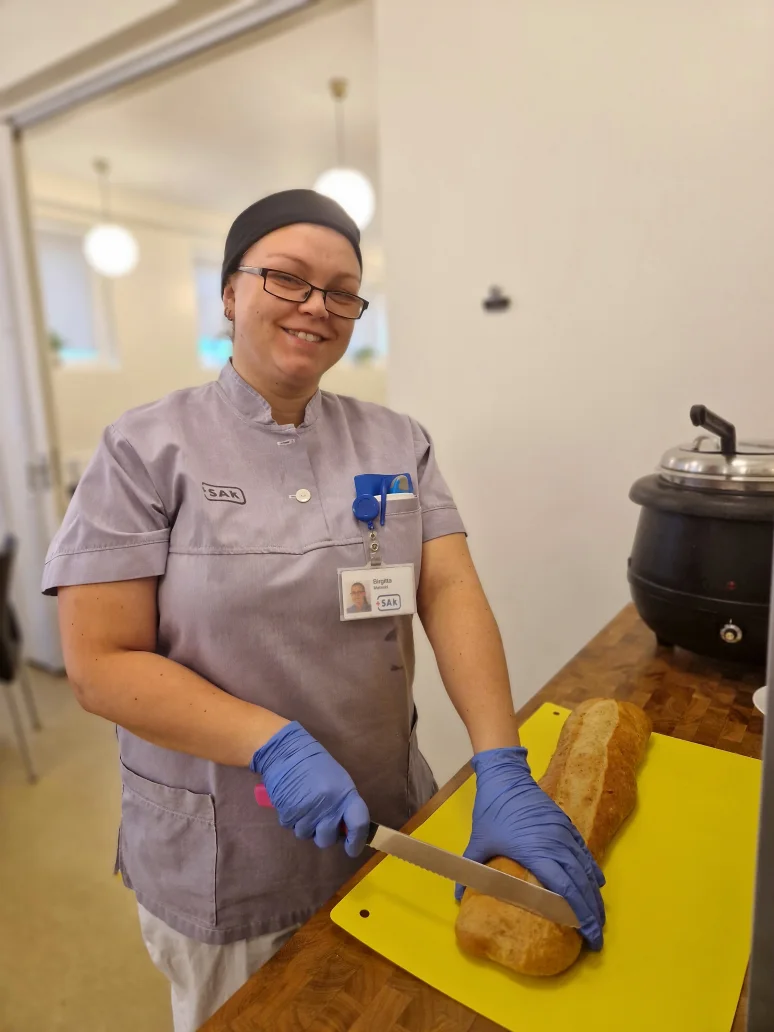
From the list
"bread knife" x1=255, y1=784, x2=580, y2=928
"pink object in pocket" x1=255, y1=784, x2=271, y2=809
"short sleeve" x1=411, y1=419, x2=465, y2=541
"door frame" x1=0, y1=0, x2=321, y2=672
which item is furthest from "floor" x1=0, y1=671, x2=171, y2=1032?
"short sleeve" x1=411, y1=419, x2=465, y2=541

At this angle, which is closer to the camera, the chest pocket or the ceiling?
the chest pocket

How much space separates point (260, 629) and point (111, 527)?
0.21 m

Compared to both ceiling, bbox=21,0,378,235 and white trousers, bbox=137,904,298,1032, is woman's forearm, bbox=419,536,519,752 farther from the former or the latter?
ceiling, bbox=21,0,378,235

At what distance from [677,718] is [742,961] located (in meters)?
0.43

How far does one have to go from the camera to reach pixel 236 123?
3.28 meters

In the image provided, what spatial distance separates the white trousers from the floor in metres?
0.85

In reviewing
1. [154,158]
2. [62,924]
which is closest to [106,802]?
[62,924]

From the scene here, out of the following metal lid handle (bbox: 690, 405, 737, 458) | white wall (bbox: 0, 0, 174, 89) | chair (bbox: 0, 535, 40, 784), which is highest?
white wall (bbox: 0, 0, 174, 89)

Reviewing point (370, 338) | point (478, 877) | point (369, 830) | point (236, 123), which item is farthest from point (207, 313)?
point (478, 877)

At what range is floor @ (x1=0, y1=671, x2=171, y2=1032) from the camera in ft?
5.16

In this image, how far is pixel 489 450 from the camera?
167cm

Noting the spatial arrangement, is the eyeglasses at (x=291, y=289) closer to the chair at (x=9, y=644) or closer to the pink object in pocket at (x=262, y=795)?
the pink object in pocket at (x=262, y=795)

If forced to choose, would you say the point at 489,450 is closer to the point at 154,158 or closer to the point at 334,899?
the point at 334,899

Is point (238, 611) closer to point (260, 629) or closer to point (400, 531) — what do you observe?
point (260, 629)
